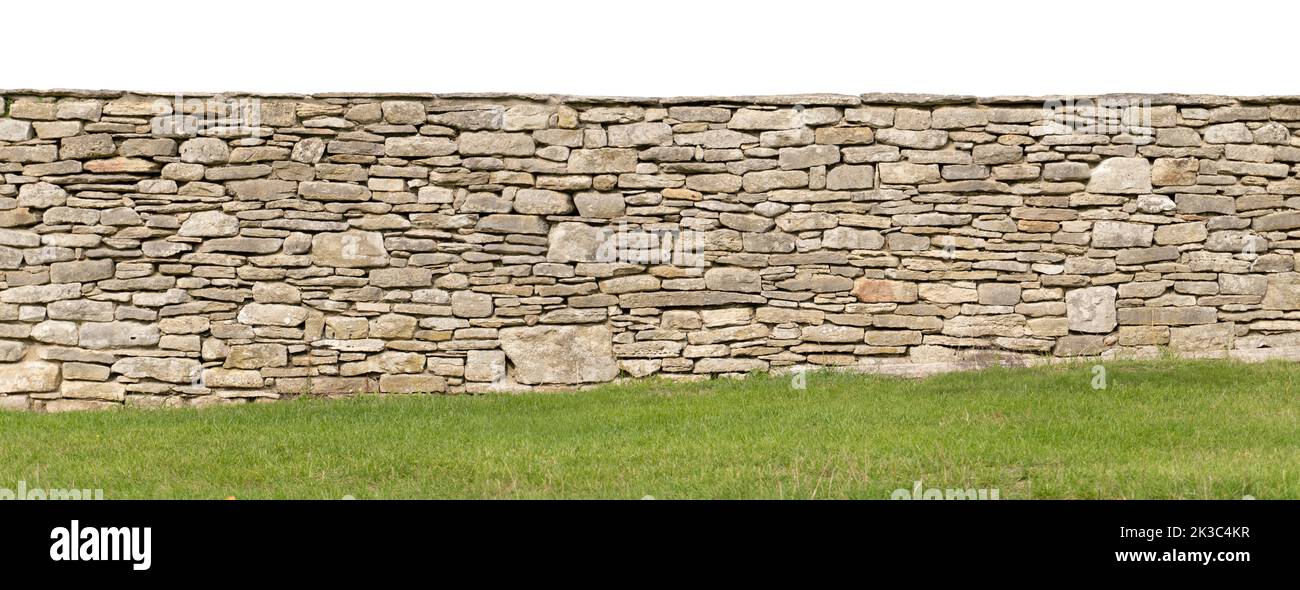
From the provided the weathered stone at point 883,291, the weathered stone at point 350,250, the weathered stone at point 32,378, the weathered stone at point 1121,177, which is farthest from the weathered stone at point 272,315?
the weathered stone at point 1121,177

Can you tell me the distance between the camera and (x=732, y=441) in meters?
7.52

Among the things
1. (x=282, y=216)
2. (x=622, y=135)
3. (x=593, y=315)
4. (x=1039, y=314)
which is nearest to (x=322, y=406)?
(x=282, y=216)

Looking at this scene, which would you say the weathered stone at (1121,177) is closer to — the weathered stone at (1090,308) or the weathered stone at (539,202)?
the weathered stone at (1090,308)

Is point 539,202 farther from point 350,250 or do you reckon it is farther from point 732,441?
point 732,441

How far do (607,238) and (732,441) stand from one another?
3.04 m

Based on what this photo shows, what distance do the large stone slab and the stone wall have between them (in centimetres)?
2

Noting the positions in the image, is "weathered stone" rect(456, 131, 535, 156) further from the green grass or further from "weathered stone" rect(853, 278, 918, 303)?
"weathered stone" rect(853, 278, 918, 303)

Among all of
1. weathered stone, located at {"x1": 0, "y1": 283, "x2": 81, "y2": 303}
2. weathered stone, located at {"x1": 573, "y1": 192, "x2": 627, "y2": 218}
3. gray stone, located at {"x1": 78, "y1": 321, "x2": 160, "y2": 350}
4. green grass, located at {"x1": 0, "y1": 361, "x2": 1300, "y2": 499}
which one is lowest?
green grass, located at {"x1": 0, "y1": 361, "x2": 1300, "y2": 499}

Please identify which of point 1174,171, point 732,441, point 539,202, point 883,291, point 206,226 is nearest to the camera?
point 732,441

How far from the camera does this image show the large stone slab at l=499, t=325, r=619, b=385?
32.9ft

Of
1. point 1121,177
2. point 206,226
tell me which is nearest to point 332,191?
point 206,226

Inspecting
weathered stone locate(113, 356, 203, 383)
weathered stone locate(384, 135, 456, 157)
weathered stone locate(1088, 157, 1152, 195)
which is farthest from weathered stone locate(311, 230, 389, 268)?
weathered stone locate(1088, 157, 1152, 195)

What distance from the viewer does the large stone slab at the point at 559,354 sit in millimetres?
10023

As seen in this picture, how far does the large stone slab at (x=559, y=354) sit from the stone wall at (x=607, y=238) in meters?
0.02
